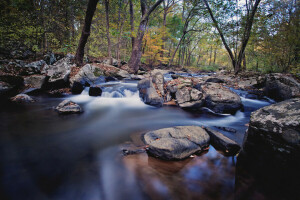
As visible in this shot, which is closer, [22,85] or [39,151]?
[39,151]

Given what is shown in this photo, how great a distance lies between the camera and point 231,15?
11.1 m

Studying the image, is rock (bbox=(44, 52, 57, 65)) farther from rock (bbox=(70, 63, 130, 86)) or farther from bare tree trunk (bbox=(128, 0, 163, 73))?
bare tree trunk (bbox=(128, 0, 163, 73))

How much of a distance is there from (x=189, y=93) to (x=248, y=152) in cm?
376

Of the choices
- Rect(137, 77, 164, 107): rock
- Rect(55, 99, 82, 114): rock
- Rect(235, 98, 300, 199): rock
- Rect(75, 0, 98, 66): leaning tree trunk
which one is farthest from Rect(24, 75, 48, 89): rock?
Rect(235, 98, 300, 199): rock

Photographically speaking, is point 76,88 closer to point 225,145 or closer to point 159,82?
point 159,82

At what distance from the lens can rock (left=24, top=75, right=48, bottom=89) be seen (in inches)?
266

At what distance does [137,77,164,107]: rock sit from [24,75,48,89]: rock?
16.6 ft

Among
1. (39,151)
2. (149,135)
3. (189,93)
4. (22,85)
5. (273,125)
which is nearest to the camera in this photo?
(273,125)

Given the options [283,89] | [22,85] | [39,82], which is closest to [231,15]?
[283,89]

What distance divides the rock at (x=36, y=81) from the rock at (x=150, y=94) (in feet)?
16.6

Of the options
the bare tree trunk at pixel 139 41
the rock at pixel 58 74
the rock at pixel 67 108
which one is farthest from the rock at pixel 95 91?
the bare tree trunk at pixel 139 41

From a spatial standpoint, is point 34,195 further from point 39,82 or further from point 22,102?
point 39,82

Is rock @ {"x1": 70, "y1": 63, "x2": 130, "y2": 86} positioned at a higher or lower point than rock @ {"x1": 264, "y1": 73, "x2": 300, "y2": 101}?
higher

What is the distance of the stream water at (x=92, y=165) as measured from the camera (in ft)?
6.43
